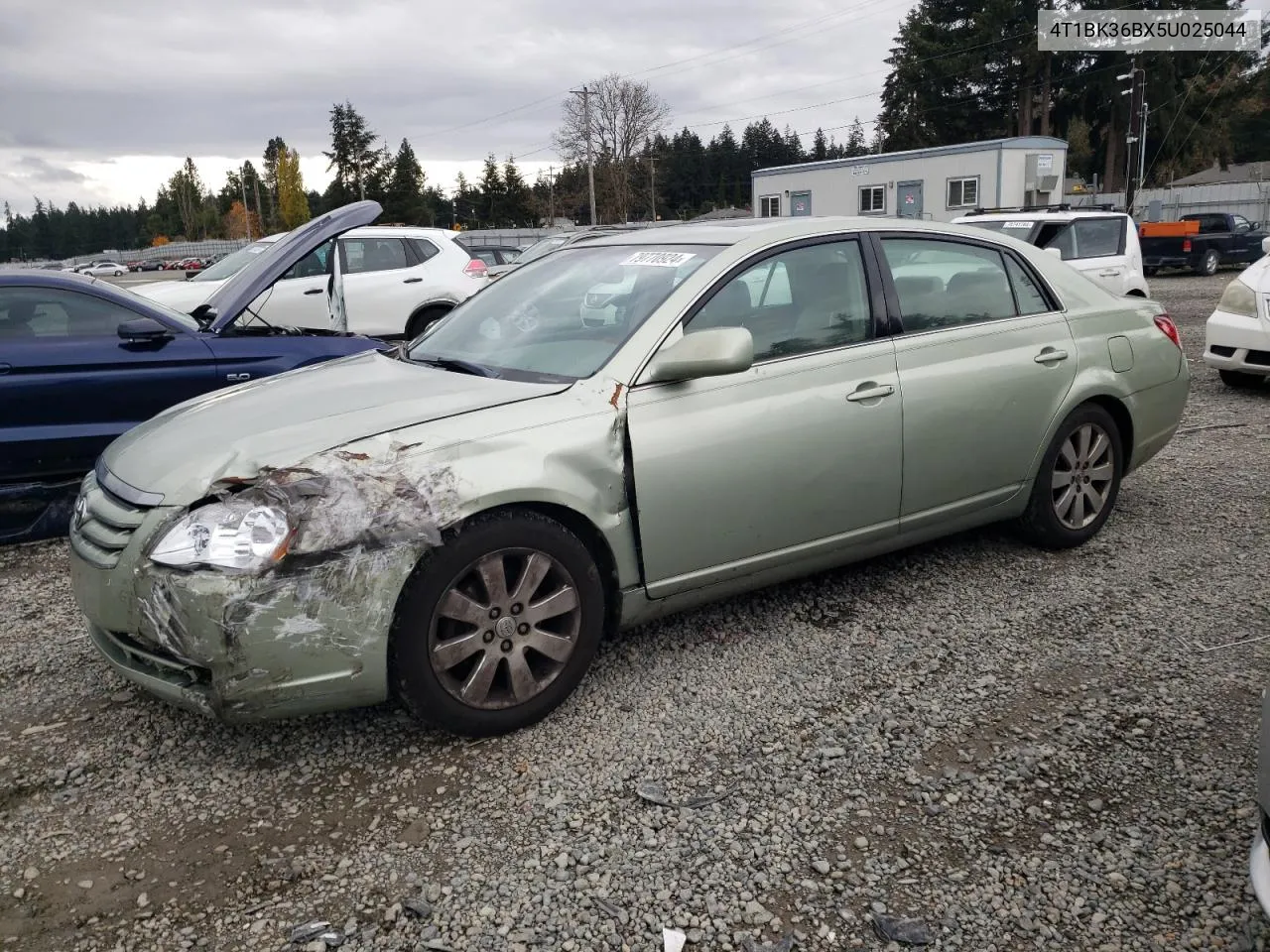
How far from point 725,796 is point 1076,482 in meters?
2.72

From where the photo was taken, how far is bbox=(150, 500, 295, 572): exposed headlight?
2.75m

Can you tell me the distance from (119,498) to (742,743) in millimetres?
2110

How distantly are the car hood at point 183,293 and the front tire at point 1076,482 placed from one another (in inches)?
323

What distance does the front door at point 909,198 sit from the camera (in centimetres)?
3203

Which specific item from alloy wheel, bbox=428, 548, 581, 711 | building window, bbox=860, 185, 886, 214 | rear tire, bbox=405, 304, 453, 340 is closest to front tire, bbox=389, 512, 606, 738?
alloy wheel, bbox=428, 548, 581, 711

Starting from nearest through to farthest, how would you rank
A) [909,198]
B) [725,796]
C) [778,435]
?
[725,796] < [778,435] < [909,198]

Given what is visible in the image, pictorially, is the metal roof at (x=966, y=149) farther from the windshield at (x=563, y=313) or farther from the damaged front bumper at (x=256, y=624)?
the damaged front bumper at (x=256, y=624)

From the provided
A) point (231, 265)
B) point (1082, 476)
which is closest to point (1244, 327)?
point (1082, 476)

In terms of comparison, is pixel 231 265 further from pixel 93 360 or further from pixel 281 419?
pixel 281 419

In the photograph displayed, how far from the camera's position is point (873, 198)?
112 ft

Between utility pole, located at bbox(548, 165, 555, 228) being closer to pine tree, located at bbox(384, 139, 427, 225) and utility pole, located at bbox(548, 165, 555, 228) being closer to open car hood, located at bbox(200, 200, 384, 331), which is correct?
pine tree, located at bbox(384, 139, 427, 225)

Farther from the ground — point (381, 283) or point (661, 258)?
point (661, 258)

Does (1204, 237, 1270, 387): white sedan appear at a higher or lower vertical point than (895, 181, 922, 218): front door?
lower

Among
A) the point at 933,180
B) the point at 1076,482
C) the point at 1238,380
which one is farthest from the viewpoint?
the point at 933,180
